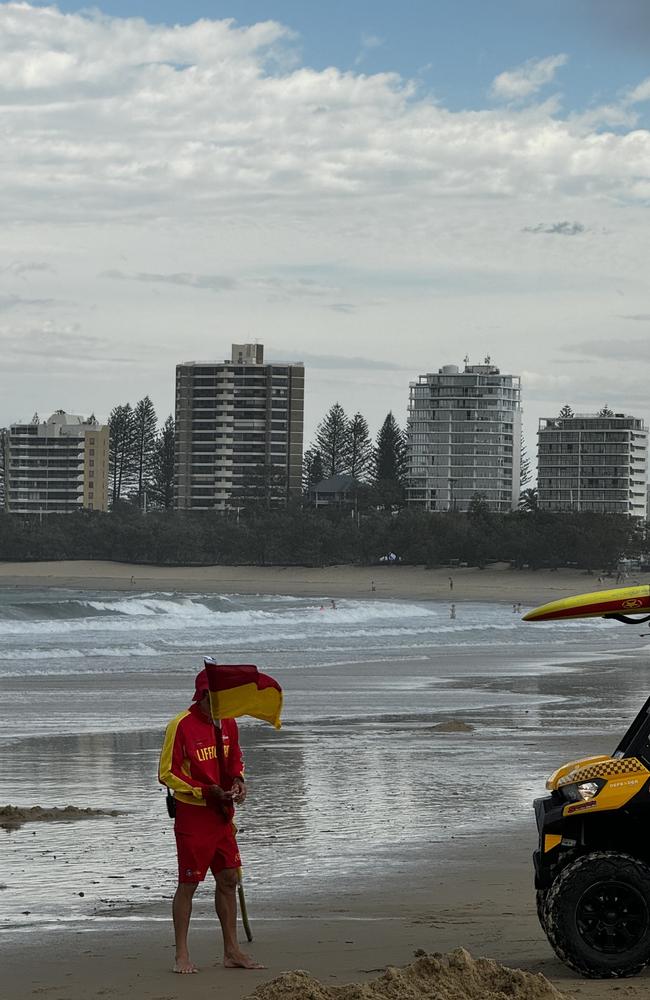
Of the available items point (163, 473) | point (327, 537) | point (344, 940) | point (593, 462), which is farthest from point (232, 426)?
point (344, 940)

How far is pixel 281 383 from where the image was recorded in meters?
182

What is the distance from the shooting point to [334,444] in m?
160

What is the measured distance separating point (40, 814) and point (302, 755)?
4.44 meters

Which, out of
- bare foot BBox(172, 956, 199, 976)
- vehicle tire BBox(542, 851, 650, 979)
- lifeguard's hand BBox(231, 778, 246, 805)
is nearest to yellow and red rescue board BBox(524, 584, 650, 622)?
vehicle tire BBox(542, 851, 650, 979)

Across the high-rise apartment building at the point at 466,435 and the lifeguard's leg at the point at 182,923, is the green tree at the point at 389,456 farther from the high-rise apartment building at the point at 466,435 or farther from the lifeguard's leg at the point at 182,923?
the lifeguard's leg at the point at 182,923

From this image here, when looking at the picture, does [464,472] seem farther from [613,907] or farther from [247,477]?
[613,907]

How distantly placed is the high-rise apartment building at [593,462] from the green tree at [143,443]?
4511 cm

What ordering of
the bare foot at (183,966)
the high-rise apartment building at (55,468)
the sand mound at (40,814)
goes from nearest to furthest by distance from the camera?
the bare foot at (183,966) < the sand mound at (40,814) < the high-rise apartment building at (55,468)

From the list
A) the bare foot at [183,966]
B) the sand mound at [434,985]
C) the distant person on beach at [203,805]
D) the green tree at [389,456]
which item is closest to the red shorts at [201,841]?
the distant person on beach at [203,805]

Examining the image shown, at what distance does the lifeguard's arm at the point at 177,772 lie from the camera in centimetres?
723

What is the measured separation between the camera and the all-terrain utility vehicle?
6773mm

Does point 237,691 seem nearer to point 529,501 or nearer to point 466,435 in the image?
point 529,501

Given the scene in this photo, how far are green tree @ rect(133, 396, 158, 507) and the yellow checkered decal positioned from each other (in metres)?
157

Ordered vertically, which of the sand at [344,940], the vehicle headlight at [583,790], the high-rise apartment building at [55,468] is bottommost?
the sand at [344,940]
